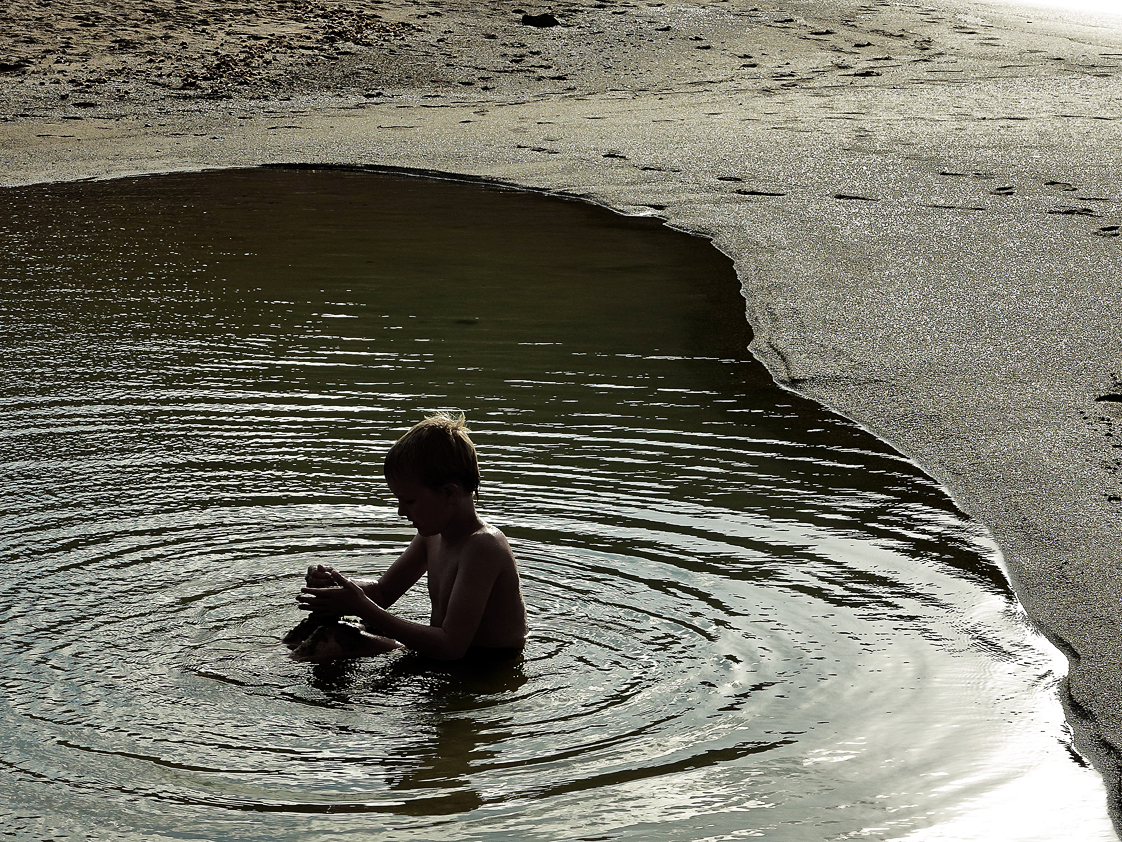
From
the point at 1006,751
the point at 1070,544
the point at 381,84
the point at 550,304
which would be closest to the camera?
the point at 1006,751

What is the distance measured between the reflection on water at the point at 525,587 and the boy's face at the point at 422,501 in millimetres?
→ 450

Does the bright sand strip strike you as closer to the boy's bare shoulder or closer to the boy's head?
the boy's bare shoulder

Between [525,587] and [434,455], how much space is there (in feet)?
2.76

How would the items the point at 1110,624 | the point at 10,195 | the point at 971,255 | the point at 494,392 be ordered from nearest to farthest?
the point at 1110,624 < the point at 494,392 < the point at 971,255 < the point at 10,195

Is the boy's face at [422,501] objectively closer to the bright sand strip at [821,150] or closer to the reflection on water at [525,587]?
the reflection on water at [525,587]

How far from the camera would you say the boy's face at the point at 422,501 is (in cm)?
405

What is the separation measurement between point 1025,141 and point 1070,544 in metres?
9.64

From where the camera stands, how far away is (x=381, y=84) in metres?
18.5

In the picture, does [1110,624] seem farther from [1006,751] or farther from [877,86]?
[877,86]

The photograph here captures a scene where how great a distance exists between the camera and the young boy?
13.1 feet

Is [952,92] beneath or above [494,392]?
above

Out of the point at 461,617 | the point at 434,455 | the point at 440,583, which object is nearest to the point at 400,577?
the point at 440,583

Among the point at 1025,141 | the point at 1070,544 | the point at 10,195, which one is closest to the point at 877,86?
the point at 1025,141

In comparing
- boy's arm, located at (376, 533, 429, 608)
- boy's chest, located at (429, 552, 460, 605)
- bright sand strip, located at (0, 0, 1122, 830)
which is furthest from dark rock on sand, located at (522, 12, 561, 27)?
boy's chest, located at (429, 552, 460, 605)
